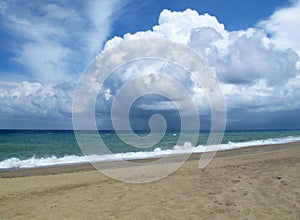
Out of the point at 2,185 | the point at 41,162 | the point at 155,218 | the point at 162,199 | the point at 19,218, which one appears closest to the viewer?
the point at 155,218

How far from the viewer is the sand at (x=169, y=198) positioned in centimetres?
621

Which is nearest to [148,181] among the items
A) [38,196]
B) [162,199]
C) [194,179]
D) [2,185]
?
[194,179]

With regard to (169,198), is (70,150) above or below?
above

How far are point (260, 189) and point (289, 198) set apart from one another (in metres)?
0.96

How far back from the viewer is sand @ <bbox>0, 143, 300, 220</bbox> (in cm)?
621

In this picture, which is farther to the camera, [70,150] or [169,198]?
[70,150]

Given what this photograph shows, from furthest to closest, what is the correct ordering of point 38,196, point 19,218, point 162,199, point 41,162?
point 41,162, point 38,196, point 162,199, point 19,218

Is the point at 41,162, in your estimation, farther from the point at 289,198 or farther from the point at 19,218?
the point at 289,198

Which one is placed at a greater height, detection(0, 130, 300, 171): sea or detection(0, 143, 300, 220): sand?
detection(0, 130, 300, 171): sea

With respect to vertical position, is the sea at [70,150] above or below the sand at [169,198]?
above

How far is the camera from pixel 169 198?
7484 millimetres

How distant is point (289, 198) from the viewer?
6738mm

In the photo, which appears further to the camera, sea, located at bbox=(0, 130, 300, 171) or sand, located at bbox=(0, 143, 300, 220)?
sea, located at bbox=(0, 130, 300, 171)

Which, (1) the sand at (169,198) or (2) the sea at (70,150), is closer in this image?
(1) the sand at (169,198)
